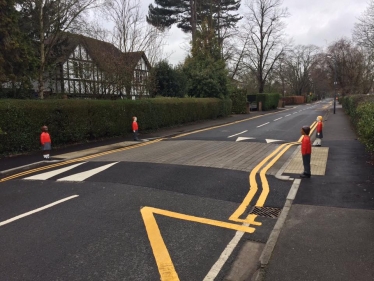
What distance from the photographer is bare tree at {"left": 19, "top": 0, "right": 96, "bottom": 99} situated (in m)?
18.7

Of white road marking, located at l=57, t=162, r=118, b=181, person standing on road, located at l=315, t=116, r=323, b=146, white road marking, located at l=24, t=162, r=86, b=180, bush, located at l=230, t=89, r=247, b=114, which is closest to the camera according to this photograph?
white road marking, located at l=57, t=162, r=118, b=181

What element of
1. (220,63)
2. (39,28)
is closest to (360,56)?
(220,63)

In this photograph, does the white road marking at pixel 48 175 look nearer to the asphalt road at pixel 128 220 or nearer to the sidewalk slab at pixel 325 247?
the asphalt road at pixel 128 220

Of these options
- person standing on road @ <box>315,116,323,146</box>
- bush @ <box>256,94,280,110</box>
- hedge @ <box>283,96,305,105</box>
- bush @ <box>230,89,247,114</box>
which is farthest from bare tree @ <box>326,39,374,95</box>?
person standing on road @ <box>315,116,323,146</box>

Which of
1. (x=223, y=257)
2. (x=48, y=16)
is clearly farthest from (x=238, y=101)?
(x=223, y=257)

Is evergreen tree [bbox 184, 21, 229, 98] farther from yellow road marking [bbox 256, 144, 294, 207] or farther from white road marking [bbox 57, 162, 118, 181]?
white road marking [bbox 57, 162, 118, 181]

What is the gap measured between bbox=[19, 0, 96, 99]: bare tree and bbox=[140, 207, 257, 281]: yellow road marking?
1706 cm

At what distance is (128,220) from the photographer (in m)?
5.36

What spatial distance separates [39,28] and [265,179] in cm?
1748

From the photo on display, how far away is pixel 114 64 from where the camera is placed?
69.0 ft

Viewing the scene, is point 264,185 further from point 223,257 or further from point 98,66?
point 98,66

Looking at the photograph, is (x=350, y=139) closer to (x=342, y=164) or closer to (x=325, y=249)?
(x=342, y=164)

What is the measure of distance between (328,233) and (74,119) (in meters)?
12.7

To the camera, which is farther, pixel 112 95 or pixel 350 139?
pixel 112 95
